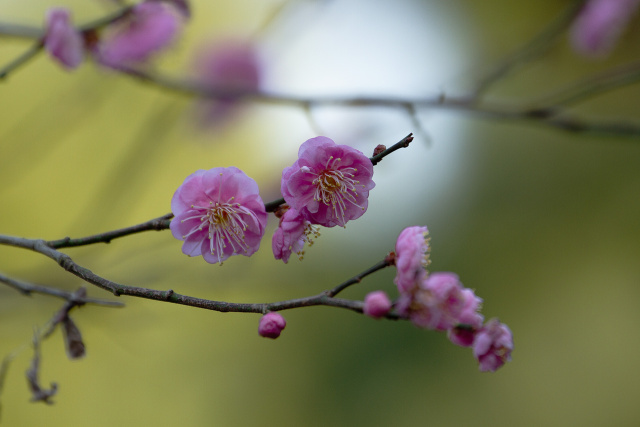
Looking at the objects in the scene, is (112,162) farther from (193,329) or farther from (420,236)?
(420,236)

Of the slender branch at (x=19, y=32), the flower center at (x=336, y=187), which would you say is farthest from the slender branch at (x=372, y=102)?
the flower center at (x=336, y=187)

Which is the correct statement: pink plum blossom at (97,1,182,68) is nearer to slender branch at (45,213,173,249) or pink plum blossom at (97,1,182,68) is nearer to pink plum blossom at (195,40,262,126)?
pink plum blossom at (195,40,262,126)

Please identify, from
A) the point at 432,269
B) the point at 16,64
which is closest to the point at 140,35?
the point at 16,64

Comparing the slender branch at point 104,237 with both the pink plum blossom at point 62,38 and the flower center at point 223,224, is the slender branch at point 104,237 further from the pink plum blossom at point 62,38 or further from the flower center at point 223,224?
the pink plum blossom at point 62,38

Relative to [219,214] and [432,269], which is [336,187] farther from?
[432,269]

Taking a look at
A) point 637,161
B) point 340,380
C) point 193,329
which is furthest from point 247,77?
point 637,161

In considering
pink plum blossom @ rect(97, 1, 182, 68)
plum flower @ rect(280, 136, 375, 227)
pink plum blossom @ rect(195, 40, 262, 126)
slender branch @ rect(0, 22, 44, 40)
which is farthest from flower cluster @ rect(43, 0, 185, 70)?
plum flower @ rect(280, 136, 375, 227)
